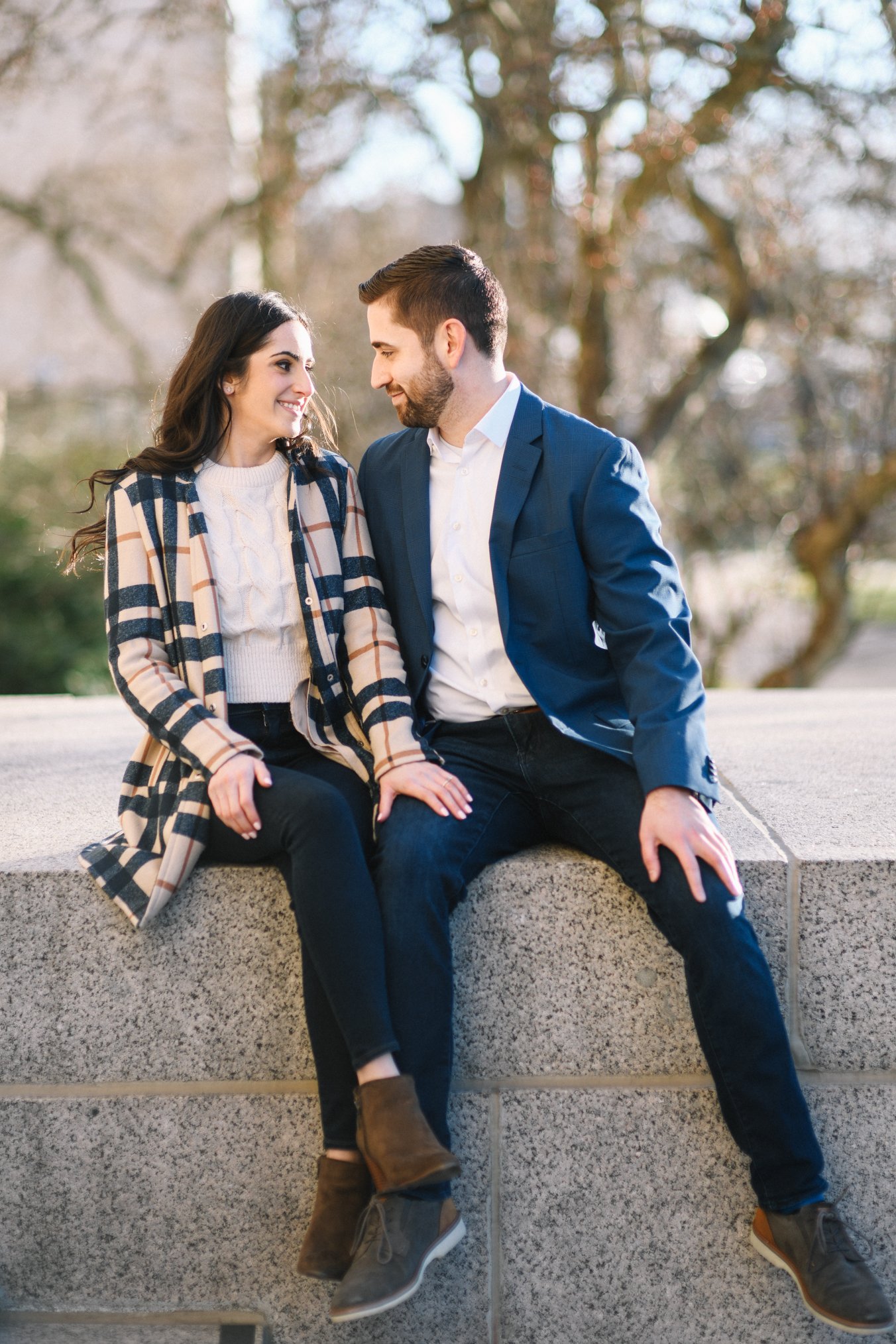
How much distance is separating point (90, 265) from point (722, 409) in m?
7.34

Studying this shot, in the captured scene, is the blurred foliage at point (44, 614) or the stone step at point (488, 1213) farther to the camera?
the blurred foliage at point (44, 614)

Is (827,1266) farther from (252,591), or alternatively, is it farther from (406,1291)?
(252,591)

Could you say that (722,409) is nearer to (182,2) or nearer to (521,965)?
(182,2)

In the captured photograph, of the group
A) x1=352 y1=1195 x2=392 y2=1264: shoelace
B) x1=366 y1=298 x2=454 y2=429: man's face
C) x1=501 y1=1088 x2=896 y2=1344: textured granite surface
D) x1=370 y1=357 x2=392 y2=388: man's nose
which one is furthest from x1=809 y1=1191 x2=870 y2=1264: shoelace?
x1=370 y1=357 x2=392 y2=388: man's nose

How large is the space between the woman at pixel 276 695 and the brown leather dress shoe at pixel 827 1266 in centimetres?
57

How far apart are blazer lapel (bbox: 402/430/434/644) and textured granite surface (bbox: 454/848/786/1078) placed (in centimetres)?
63

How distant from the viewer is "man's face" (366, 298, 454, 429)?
270 cm

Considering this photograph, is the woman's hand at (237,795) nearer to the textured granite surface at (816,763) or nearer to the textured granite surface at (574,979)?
the textured granite surface at (574,979)

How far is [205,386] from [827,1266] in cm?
207

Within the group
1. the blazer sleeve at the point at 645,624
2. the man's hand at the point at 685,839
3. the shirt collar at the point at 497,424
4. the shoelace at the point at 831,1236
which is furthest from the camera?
the shirt collar at the point at 497,424

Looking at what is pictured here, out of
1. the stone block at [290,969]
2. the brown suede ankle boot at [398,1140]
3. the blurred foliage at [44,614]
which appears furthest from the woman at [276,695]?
the blurred foliage at [44,614]

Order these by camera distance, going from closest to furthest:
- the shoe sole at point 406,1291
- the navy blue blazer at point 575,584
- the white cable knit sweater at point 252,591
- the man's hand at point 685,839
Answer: the shoe sole at point 406,1291 → the man's hand at point 685,839 → the navy blue blazer at point 575,584 → the white cable knit sweater at point 252,591

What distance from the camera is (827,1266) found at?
81.9 inches

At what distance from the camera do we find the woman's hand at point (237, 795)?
2.28 metres
